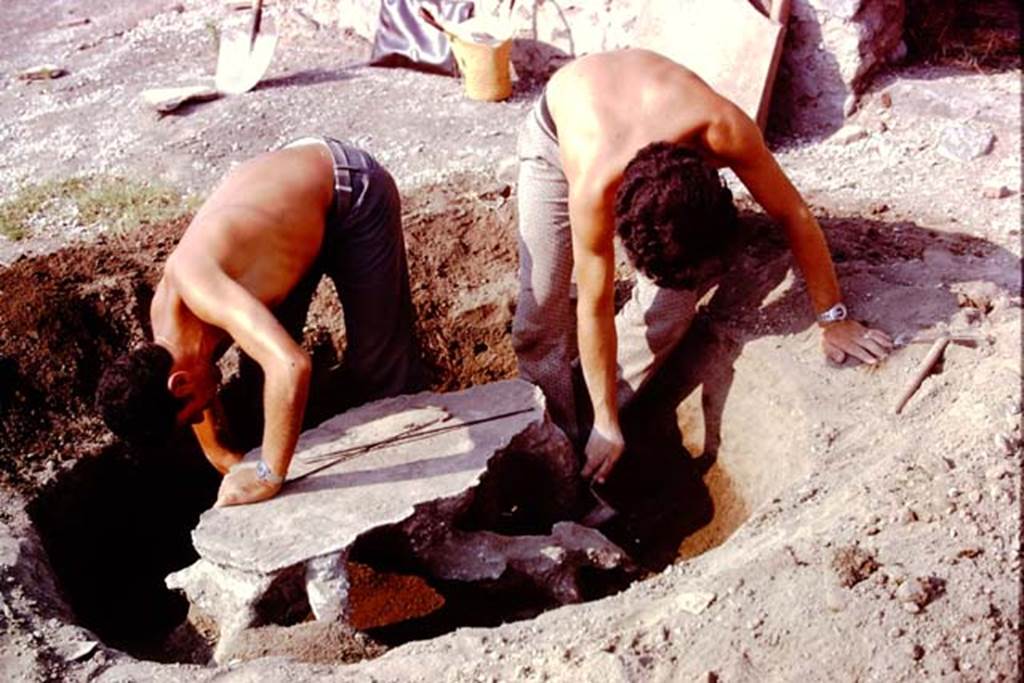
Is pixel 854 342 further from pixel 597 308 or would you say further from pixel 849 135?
pixel 849 135

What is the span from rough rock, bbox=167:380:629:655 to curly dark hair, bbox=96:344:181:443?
13.1 inches

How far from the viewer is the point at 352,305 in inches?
164

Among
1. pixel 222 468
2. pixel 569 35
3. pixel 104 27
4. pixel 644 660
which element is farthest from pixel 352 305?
pixel 104 27

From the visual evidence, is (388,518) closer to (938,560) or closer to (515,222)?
(938,560)

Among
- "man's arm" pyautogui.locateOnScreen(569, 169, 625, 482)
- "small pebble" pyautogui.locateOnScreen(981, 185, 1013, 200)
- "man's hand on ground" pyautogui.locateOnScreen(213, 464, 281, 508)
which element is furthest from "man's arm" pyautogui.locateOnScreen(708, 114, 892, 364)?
"man's hand on ground" pyautogui.locateOnScreen(213, 464, 281, 508)

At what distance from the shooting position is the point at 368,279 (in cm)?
407

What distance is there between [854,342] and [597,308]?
921 mm

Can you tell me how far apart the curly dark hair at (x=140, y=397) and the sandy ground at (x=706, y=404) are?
1.86 feet

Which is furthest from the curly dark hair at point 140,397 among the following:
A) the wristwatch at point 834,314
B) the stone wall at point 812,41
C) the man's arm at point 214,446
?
the stone wall at point 812,41

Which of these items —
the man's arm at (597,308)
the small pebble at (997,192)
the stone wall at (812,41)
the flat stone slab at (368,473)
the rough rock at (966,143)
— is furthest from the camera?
the stone wall at (812,41)

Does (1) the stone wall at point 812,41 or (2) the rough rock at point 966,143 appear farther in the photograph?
(1) the stone wall at point 812,41

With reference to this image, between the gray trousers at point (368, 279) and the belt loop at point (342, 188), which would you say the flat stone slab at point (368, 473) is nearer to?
the gray trousers at point (368, 279)

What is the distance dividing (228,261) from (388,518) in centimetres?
90

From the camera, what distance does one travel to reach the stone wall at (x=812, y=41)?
5.82 meters
